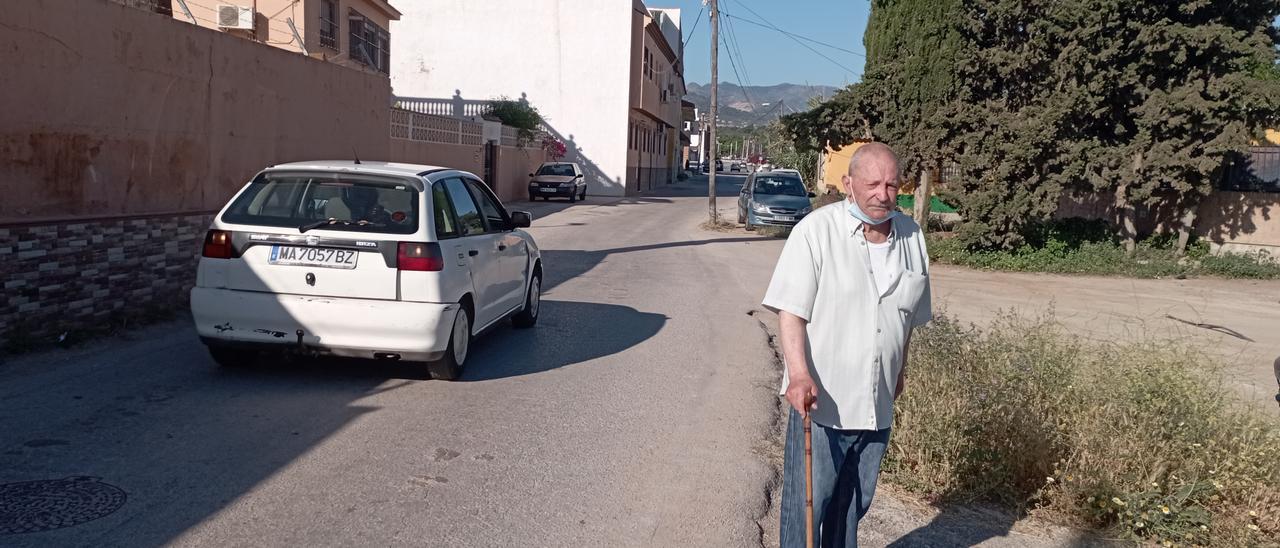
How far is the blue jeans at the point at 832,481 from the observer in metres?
3.69

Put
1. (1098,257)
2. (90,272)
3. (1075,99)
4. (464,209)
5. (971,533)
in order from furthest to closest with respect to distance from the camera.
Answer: (1098,257) → (1075,99) → (90,272) → (464,209) → (971,533)

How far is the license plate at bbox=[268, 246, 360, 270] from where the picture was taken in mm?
6883

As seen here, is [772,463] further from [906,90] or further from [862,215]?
[906,90]

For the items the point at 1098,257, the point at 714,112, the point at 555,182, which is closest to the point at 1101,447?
the point at 1098,257

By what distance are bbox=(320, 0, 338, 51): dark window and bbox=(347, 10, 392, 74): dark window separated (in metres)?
0.91

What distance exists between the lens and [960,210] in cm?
1822

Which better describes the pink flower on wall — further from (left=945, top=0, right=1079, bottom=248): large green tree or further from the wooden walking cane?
the wooden walking cane

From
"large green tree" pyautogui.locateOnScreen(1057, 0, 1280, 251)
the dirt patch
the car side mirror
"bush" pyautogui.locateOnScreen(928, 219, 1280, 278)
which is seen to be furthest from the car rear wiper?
"bush" pyautogui.locateOnScreen(928, 219, 1280, 278)

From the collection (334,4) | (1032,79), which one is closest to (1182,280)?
(1032,79)

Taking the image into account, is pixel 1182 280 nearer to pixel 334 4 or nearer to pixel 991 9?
pixel 991 9

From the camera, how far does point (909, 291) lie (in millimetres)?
3652

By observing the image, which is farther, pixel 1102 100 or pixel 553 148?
pixel 553 148

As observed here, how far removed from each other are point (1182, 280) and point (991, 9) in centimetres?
572

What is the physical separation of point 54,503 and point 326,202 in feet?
10.1
